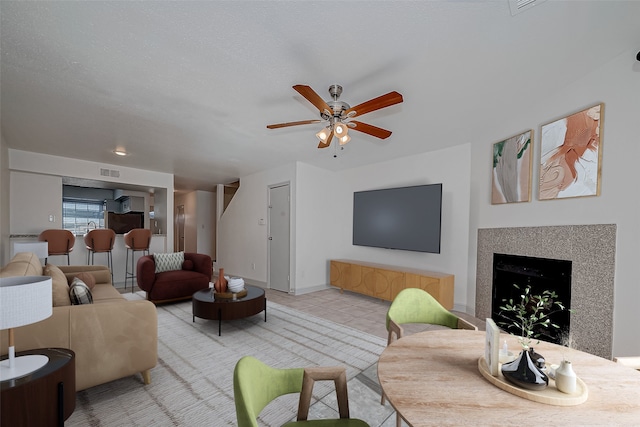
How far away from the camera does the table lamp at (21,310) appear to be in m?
1.19

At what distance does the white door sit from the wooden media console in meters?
0.93

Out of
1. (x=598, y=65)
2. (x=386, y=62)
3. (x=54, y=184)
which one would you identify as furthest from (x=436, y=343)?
(x=54, y=184)

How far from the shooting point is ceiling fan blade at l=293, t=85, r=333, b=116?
72.6 inches

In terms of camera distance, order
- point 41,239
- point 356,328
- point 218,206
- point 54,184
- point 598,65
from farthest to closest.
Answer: point 218,206 < point 54,184 < point 41,239 < point 356,328 < point 598,65

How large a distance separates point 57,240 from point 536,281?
6632mm

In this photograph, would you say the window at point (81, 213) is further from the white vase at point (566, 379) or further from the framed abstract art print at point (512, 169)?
the white vase at point (566, 379)

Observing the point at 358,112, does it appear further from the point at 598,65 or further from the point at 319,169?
the point at 319,169

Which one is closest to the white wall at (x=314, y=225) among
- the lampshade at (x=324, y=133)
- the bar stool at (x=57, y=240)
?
the lampshade at (x=324, y=133)

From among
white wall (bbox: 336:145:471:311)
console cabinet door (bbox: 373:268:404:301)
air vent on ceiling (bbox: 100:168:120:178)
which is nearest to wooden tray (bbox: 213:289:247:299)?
console cabinet door (bbox: 373:268:404:301)

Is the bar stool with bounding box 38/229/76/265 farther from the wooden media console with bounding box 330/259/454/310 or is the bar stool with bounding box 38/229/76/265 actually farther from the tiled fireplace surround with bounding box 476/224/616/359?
the tiled fireplace surround with bounding box 476/224/616/359

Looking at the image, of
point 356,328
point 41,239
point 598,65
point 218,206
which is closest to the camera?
point 598,65

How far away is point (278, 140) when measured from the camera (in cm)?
379

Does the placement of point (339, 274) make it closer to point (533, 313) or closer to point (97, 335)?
point (533, 313)

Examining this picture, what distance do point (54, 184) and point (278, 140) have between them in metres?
4.26
